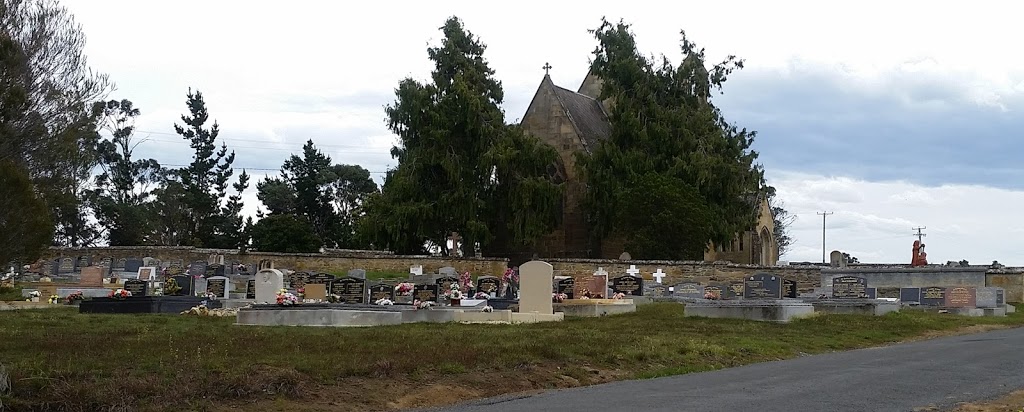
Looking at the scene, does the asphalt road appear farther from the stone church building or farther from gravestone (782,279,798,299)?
the stone church building

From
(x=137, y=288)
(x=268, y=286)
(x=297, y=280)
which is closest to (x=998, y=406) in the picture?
(x=268, y=286)

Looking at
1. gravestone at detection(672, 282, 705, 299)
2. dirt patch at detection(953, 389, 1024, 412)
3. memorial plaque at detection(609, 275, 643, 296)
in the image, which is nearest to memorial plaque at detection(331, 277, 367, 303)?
memorial plaque at detection(609, 275, 643, 296)

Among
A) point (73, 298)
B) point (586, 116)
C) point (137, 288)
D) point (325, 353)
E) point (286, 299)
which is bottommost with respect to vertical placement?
point (73, 298)

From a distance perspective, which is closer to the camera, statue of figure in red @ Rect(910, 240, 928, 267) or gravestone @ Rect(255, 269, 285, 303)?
gravestone @ Rect(255, 269, 285, 303)

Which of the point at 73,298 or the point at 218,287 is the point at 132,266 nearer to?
the point at 73,298

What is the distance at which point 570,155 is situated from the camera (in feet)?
167

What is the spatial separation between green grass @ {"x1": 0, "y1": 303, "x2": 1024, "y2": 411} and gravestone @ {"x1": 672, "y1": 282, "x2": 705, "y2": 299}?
10598 mm

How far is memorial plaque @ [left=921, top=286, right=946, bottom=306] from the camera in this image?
2727cm

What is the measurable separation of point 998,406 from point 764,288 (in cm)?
1499

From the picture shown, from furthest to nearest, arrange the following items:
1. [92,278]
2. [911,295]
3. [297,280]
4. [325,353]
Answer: [92,278]
[911,295]
[297,280]
[325,353]

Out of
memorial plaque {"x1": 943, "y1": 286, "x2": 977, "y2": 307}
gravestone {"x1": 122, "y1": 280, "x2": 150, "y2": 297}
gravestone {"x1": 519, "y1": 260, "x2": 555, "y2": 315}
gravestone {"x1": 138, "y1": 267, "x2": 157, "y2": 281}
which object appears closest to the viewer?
gravestone {"x1": 519, "y1": 260, "x2": 555, "y2": 315}

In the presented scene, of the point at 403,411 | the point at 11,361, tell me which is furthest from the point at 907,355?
the point at 11,361

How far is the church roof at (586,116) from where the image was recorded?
51562 mm

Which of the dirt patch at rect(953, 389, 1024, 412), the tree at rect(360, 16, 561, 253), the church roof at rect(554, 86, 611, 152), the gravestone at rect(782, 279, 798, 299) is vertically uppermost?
the church roof at rect(554, 86, 611, 152)
